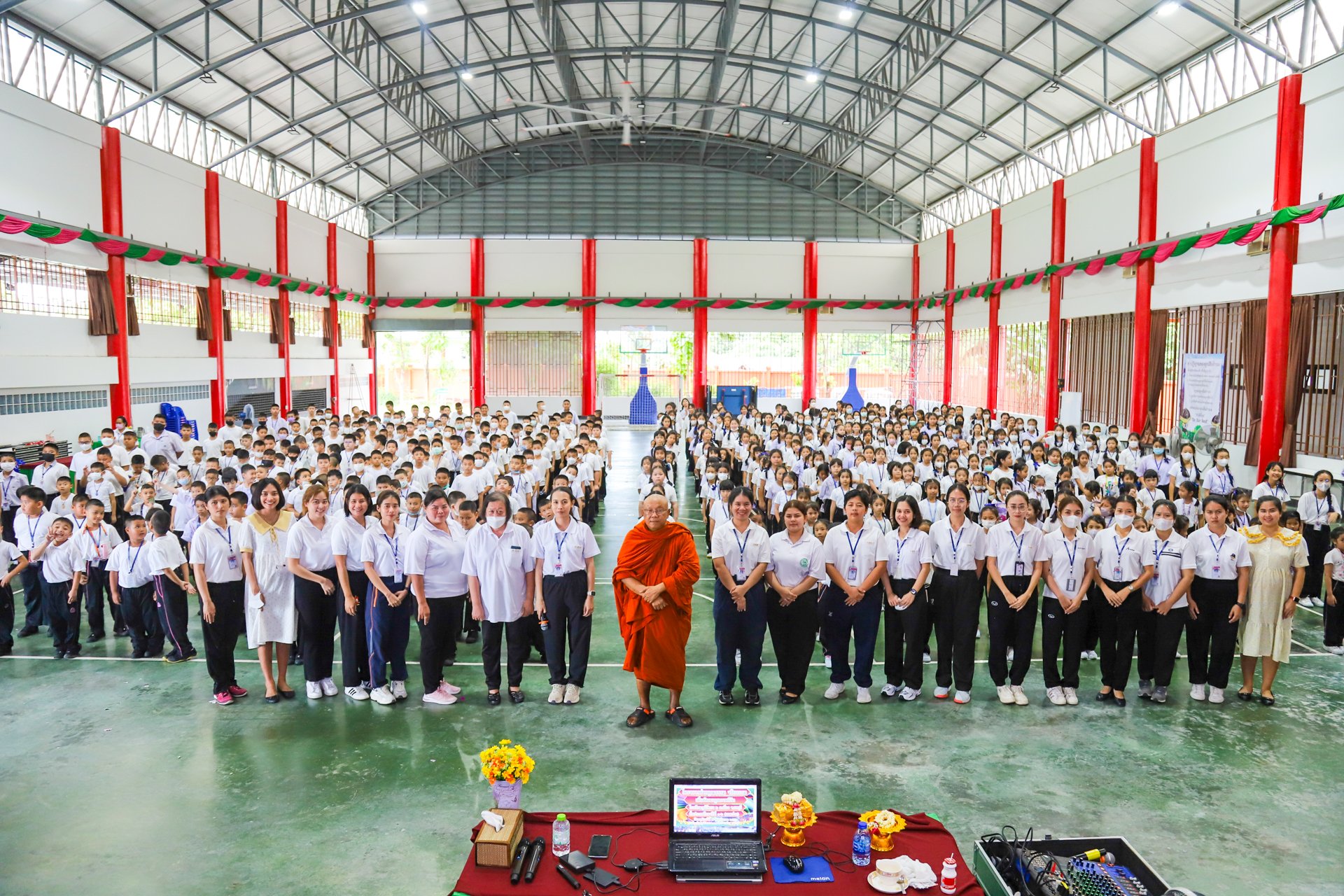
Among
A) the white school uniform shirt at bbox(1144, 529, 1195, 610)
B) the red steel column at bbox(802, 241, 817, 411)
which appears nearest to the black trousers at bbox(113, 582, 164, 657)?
the white school uniform shirt at bbox(1144, 529, 1195, 610)

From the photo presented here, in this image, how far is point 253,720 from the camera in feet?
19.7

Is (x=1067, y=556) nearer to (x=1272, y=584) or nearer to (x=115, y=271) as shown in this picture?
(x=1272, y=584)

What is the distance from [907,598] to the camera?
6195mm

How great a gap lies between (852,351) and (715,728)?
80.7ft

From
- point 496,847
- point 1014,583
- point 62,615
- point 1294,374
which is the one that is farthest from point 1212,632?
point 62,615

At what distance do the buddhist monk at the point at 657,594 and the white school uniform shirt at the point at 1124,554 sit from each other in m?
3.04

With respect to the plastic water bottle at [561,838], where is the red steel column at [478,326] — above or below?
above

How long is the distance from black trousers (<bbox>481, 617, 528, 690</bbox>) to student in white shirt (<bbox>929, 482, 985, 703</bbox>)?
121 inches

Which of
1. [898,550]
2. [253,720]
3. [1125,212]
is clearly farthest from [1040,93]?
[253,720]

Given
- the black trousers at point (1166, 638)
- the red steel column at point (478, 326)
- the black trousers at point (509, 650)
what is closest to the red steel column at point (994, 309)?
the red steel column at point (478, 326)

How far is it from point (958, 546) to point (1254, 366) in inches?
415

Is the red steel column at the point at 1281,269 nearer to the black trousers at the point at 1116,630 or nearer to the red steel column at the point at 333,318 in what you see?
the black trousers at the point at 1116,630

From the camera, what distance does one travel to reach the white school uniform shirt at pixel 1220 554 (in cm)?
612

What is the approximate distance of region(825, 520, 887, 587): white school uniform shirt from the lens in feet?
20.2
